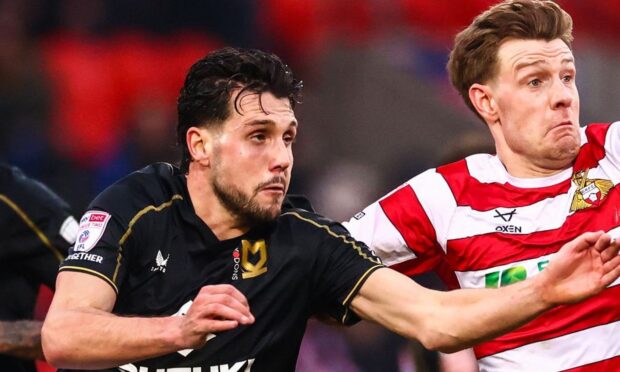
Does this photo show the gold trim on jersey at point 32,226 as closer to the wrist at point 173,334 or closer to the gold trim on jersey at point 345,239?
the gold trim on jersey at point 345,239

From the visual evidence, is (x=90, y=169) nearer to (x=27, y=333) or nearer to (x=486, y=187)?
(x=27, y=333)

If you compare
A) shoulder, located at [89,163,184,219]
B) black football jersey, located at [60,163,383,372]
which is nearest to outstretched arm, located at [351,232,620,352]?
black football jersey, located at [60,163,383,372]

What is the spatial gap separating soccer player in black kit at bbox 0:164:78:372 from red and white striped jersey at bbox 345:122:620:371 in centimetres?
118

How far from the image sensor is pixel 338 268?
319 cm

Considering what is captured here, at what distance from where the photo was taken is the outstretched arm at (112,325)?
2.62 metres

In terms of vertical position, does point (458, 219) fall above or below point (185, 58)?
below

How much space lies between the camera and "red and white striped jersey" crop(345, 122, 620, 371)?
3.28 m

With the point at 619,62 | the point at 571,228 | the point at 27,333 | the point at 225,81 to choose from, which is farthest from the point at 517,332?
the point at 619,62

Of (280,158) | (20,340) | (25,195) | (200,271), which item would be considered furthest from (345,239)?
(25,195)

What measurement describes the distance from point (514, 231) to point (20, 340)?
1804 millimetres

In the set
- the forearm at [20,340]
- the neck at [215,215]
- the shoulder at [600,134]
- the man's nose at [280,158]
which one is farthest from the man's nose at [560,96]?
the forearm at [20,340]

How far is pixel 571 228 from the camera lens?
11.0ft

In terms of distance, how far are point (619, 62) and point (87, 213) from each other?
12.6 feet

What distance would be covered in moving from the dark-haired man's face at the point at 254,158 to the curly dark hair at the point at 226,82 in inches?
1.5
